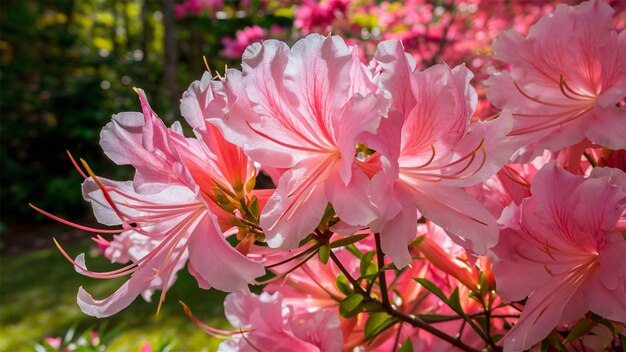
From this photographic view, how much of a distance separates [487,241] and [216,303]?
2982mm

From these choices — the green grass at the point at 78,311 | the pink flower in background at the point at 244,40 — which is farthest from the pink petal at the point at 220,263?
the pink flower in background at the point at 244,40

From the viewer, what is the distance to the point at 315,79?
360 millimetres

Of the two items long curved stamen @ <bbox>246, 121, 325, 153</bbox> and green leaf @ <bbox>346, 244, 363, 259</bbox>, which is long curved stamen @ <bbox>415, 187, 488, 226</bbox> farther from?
green leaf @ <bbox>346, 244, 363, 259</bbox>

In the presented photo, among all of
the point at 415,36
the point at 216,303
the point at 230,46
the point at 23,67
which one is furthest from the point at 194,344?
the point at 23,67

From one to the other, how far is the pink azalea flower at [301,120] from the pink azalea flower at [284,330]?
14 cm

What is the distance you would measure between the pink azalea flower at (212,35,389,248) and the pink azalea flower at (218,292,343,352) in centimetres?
14

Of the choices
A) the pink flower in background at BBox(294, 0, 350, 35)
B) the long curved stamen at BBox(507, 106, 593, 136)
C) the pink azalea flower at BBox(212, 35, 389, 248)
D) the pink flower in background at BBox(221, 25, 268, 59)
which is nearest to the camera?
the pink azalea flower at BBox(212, 35, 389, 248)

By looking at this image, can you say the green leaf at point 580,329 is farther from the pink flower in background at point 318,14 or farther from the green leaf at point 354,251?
the pink flower in background at point 318,14

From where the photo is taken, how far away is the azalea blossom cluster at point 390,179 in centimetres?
36

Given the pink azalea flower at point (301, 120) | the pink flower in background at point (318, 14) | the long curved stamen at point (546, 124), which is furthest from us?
the pink flower in background at point (318, 14)

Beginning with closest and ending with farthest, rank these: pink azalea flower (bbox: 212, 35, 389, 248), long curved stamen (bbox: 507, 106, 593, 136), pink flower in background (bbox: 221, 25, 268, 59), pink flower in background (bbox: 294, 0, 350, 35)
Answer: pink azalea flower (bbox: 212, 35, 389, 248)
long curved stamen (bbox: 507, 106, 593, 136)
pink flower in background (bbox: 294, 0, 350, 35)
pink flower in background (bbox: 221, 25, 268, 59)

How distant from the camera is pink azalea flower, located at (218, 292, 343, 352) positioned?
47cm

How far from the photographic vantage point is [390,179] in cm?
36

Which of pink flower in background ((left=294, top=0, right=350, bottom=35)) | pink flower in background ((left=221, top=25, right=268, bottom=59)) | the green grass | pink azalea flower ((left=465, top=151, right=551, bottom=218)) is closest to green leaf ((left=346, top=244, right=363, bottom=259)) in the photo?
pink azalea flower ((left=465, top=151, right=551, bottom=218))
